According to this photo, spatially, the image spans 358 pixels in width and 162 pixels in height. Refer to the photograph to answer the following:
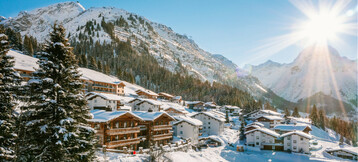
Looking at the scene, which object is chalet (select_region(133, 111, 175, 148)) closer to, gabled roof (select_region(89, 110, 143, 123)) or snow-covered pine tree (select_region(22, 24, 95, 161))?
gabled roof (select_region(89, 110, 143, 123))

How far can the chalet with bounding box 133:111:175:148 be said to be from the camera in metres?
44.2

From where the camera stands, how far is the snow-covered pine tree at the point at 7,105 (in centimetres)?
1423

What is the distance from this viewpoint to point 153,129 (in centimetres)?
4512

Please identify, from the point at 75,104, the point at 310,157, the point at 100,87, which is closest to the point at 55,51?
the point at 75,104

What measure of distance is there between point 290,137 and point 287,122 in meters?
37.4

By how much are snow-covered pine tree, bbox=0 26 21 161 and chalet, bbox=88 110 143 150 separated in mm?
17238

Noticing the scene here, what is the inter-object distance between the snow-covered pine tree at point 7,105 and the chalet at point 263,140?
6111 centimetres

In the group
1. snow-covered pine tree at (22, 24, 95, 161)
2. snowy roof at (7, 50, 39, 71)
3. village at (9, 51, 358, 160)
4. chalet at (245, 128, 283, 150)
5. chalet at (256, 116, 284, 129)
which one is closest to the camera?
snow-covered pine tree at (22, 24, 95, 161)

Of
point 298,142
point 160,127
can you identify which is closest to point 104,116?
point 160,127

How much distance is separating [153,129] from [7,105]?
31824mm

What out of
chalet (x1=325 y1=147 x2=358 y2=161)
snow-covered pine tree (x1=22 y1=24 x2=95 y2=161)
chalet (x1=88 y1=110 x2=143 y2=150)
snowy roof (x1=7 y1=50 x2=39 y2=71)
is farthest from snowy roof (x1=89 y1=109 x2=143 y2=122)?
chalet (x1=325 y1=147 x2=358 y2=161)

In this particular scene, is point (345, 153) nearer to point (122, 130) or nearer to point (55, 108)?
point (122, 130)

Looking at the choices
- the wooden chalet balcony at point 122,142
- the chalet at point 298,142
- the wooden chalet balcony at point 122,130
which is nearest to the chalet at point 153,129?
the wooden chalet balcony at point 122,142

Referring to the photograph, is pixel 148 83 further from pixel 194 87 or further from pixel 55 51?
pixel 55 51
